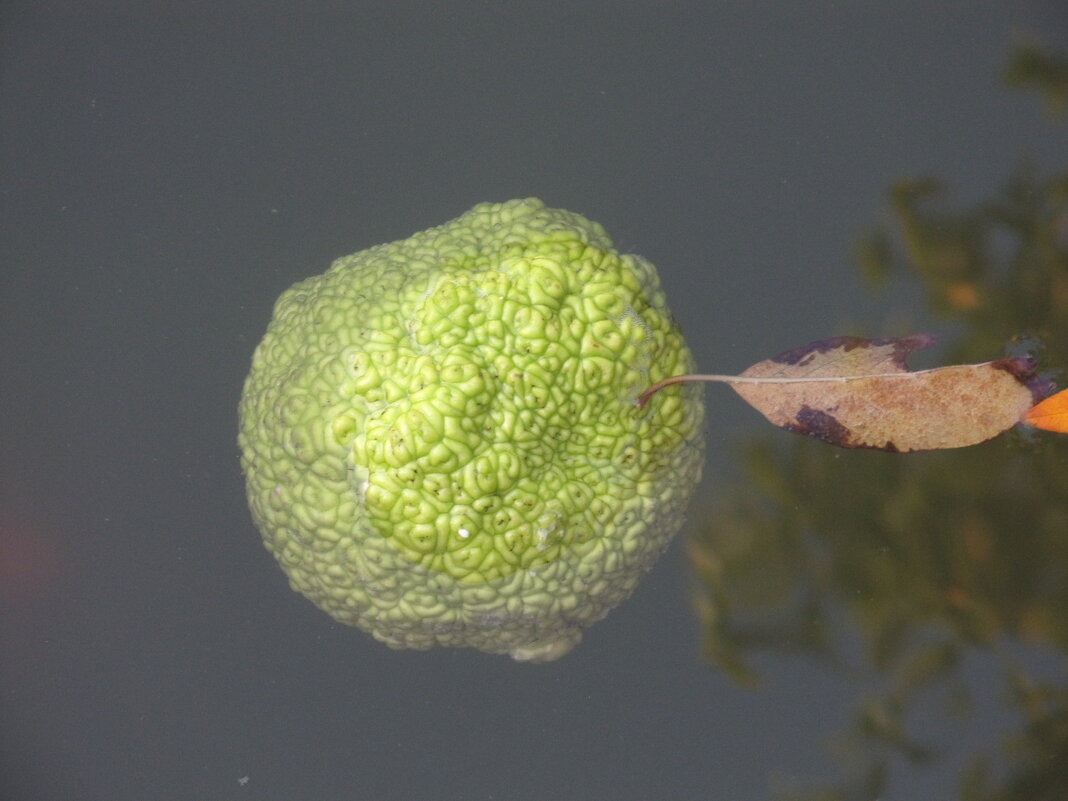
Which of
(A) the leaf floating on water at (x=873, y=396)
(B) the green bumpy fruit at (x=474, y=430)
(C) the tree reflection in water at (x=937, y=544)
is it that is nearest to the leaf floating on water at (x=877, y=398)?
(A) the leaf floating on water at (x=873, y=396)

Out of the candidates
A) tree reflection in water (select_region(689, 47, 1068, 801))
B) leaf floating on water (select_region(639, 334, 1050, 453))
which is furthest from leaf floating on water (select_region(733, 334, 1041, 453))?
tree reflection in water (select_region(689, 47, 1068, 801))

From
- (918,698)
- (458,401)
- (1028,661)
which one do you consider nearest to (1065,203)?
(1028,661)

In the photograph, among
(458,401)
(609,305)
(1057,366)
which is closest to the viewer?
(458,401)

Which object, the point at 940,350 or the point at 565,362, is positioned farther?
the point at 940,350

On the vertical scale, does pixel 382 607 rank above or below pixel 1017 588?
above

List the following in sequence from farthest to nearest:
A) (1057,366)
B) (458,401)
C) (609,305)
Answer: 1. (1057,366)
2. (609,305)
3. (458,401)

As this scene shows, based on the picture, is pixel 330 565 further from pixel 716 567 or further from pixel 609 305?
pixel 716 567

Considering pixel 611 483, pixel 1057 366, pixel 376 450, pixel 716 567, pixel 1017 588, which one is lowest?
pixel 1017 588
